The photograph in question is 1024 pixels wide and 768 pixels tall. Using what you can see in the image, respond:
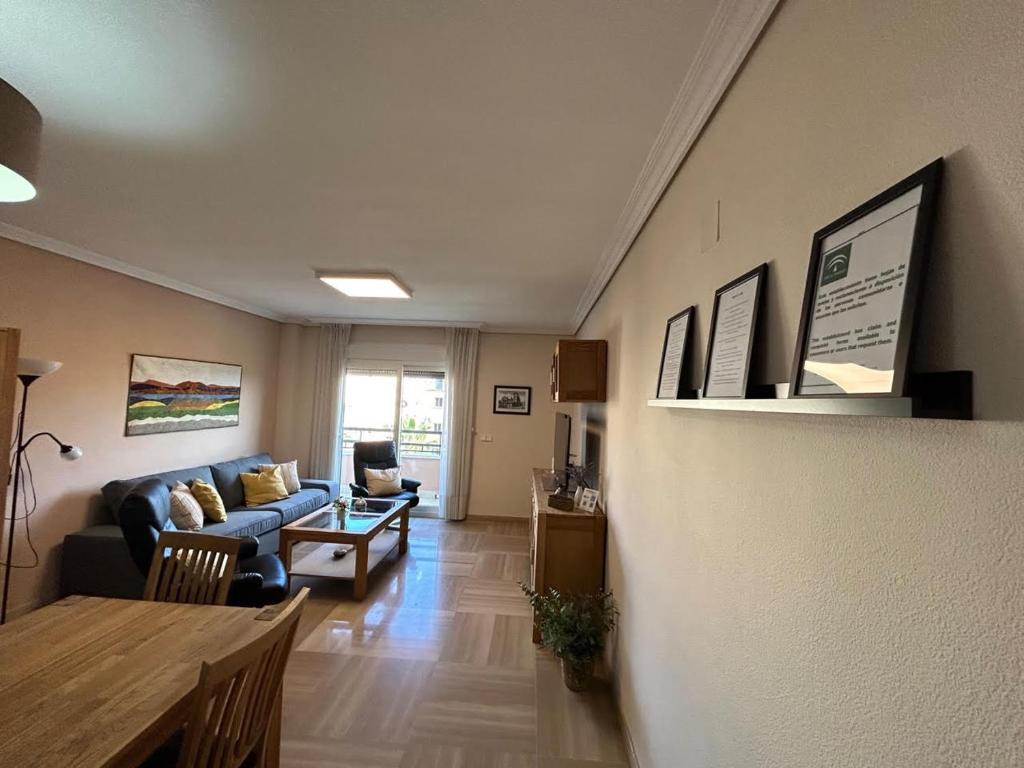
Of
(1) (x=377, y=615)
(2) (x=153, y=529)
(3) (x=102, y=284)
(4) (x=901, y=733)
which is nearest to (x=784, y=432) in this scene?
(4) (x=901, y=733)

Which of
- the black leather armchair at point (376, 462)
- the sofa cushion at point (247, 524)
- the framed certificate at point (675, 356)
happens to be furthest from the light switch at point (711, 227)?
the black leather armchair at point (376, 462)

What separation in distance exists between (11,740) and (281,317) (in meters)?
5.78

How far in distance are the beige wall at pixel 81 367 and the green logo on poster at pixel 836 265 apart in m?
4.42

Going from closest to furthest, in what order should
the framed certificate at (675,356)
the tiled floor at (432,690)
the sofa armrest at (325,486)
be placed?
the framed certificate at (675,356), the tiled floor at (432,690), the sofa armrest at (325,486)

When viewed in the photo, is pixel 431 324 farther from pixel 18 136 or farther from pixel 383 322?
pixel 18 136

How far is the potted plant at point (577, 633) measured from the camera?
257cm

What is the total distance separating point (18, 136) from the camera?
117cm

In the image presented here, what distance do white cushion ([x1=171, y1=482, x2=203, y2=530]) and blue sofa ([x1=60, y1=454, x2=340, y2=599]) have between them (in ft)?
0.35

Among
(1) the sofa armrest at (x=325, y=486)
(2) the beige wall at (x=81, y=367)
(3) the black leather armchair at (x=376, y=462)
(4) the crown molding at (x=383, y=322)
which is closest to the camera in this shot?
(2) the beige wall at (x=81, y=367)

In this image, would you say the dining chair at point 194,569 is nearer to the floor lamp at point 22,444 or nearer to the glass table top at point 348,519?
the floor lamp at point 22,444

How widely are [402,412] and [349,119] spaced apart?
498cm

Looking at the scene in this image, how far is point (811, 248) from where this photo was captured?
2.82 ft

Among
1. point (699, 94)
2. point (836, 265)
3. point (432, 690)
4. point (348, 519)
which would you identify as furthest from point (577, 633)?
point (348, 519)

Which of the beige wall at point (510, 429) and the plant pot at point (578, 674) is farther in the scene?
the beige wall at point (510, 429)
